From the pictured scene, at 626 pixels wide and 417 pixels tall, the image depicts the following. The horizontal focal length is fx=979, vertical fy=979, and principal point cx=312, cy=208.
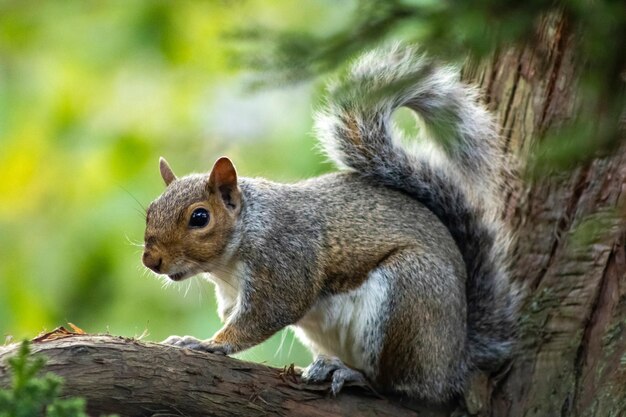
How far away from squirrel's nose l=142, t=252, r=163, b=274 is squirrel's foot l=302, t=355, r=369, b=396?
559mm

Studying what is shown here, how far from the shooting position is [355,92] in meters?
1.71

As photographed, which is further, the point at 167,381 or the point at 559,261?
the point at 559,261

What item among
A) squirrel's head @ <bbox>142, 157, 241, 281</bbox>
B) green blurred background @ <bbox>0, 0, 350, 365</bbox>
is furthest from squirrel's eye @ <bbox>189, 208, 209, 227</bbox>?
green blurred background @ <bbox>0, 0, 350, 365</bbox>

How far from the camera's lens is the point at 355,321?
124 inches

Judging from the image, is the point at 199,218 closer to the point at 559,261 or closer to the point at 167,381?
the point at 167,381

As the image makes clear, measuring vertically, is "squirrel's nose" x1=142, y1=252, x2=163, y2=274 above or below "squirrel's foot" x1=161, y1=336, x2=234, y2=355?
above

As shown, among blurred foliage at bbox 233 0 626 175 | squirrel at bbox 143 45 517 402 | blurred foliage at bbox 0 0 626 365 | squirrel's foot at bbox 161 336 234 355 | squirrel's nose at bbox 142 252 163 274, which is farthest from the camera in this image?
blurred foliage at bbox 0 0 626 365

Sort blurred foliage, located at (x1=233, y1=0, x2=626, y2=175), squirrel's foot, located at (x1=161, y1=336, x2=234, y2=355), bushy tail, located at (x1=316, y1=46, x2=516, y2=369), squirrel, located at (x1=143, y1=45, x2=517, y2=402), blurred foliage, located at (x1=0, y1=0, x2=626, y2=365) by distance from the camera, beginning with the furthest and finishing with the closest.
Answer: blurred foliage, located at (x1=0, y1=0, x2=626, y2=365) < bushy tail, located at (x1=316, y1=46, x2=516, y2=369) < squirrel, located at (x1=143, y1=45, x2=517, y2=402) < squirrel's foot, located at (x1=161, y1=336, x2=234, y2=355) < blurred foliage, located at (x1=233, y1=0, x2=626, y2=175)

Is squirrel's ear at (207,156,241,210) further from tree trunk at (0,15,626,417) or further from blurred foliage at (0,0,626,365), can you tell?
blurred foliage at (0,0,626,365)

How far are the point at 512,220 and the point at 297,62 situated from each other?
2143mm

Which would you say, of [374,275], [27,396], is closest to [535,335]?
[374,275]

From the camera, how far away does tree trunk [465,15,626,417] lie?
9.77 feet

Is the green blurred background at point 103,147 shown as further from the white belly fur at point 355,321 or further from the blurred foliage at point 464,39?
the blurred foliage at point 464,39

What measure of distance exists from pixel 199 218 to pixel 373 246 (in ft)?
1.94
